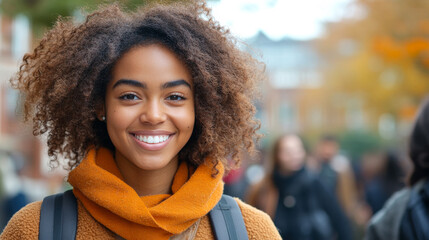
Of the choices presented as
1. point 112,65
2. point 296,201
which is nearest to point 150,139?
point 112,65

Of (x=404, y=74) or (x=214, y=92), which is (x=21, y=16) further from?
(x=404, y=74)

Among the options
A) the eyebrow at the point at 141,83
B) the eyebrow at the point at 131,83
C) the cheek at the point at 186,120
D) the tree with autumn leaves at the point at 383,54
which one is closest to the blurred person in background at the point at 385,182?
the cheek at the point at 186,120

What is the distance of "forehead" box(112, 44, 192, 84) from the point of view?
259 cm

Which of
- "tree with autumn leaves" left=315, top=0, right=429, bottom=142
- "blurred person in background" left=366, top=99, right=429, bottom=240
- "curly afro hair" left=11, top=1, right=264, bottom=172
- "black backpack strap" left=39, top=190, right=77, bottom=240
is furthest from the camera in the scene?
"tree with autumn leaves" left=315, top=0, right=429, bottom=142

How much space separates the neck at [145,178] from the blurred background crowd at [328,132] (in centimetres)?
47

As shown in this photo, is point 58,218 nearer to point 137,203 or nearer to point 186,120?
point 137,203

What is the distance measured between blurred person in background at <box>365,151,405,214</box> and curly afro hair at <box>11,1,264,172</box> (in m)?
5.88

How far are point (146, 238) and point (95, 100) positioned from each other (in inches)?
25.9

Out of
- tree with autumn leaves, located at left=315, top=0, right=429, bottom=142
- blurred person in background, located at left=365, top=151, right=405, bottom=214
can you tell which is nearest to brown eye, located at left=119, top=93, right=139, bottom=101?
blurred person in background, located at left=365, top=151, right=405, bottom=214

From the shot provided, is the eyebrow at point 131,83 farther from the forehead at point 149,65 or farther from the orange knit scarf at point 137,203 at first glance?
the orange knit scarf at point 137,203

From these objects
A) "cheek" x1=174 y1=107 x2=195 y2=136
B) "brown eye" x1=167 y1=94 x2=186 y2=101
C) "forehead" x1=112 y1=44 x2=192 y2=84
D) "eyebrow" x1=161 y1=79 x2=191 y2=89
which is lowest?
"cheek" x1=174 y1=107 x2=195 y2=136

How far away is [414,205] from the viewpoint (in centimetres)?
364

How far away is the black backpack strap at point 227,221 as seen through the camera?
2598mm

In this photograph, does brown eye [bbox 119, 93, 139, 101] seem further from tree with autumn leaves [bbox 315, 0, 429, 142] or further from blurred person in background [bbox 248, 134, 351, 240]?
tree with autumn leaves [bbox 315, 0, 429, 142]
